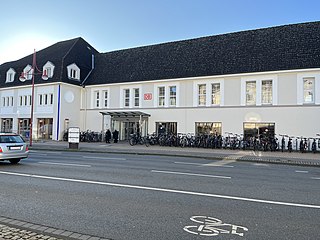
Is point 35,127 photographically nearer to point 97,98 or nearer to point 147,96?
point 97,98

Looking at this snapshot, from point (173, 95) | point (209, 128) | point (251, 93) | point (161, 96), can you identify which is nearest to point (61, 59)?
point (161, 96)

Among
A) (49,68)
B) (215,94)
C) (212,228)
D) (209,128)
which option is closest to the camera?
(212,228)

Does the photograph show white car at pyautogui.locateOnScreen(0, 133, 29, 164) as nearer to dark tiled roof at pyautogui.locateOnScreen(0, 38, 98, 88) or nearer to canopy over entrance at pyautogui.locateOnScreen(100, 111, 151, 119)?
canopy over entrance at pyautogui.locateOnScreen(100, 111, 151, 119)

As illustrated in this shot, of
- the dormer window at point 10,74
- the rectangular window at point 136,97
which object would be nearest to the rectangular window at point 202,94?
the rectangular window at point 136,97

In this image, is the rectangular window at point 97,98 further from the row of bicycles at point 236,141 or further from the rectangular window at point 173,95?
the rectangular window at point 173,95

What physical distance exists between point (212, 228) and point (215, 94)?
928 inches

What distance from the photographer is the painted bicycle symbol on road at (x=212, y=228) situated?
4.63 metres

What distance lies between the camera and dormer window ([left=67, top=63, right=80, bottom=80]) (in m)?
34.9

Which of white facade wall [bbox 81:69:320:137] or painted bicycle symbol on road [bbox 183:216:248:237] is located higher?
white facade wall [bbox 81:69:320:137]

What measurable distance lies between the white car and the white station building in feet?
55.6

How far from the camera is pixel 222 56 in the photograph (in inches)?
1117

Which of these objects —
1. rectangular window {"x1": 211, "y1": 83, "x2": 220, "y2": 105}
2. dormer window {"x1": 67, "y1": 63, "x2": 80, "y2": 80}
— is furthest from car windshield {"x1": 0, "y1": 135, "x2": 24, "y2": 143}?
dormer window {"x1": 67, "y1": 63, "x2": 80, "y2": 80}

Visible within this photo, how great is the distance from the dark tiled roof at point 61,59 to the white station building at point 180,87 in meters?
0.16

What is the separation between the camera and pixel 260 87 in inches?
1001
